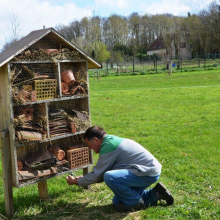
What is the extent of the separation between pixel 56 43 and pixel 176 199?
9.94 feet

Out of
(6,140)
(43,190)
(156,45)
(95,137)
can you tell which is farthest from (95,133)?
(156,45)

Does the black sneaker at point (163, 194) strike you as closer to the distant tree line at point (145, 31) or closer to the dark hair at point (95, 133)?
the dark hair at point (95, 133)

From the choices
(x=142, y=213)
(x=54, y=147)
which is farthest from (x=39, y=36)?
(x=142, y=213)

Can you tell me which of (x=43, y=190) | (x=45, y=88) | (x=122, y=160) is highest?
(x=45, y=88)

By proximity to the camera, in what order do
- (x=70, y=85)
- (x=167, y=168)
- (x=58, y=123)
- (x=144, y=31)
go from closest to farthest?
(x=58, y=123)
(x=70, y=85)
(x=167, y=168)
(x=144, y=31)

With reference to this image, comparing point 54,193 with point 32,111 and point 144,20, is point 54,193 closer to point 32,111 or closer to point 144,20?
point 32,111

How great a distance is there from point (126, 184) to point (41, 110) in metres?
1.65

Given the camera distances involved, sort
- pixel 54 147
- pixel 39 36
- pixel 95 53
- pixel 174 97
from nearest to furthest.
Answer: pixel 39 36 → pixel 54 147 → pixel 174 97 → pixel 95 53

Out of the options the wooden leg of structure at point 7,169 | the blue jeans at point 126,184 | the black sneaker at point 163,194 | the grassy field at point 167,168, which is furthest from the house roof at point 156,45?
the wooden leg of structure at point 7,169

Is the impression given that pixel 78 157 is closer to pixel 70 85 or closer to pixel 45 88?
pixel 70 85

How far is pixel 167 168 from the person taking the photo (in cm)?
645

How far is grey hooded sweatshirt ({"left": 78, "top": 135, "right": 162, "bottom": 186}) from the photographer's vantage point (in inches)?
177

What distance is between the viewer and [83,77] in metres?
5.45

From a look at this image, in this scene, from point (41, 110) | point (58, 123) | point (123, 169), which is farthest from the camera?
point (58, 123)
